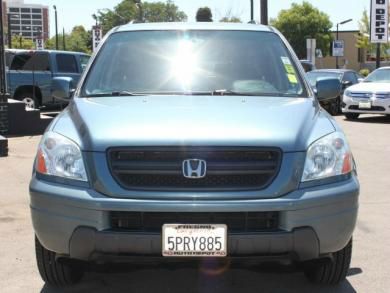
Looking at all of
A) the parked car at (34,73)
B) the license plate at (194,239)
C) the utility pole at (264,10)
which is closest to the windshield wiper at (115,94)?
the license plate at (194,239)

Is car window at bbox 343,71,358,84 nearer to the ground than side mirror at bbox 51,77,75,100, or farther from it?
nearer to the ground

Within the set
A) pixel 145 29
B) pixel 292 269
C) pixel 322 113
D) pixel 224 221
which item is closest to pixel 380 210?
pixel 292 269

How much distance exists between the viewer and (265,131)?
343cm

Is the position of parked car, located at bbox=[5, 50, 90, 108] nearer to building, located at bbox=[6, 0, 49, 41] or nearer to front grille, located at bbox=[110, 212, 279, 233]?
front grille, located at bbox=[110, 212, 279, 233]

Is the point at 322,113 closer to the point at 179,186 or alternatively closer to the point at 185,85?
the point at 185,85

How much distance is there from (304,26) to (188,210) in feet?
247

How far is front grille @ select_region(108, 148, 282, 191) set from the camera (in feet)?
10.9

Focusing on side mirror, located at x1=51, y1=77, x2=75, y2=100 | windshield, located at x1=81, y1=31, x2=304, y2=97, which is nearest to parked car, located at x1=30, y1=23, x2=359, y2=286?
windshield, located at x1=81, y1=31, x2=304, y2=97

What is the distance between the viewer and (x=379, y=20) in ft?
77.6

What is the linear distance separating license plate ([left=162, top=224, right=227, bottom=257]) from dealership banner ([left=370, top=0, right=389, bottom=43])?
21924 millimetres

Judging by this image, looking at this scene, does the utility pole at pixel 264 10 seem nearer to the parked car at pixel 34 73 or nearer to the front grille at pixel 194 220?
the parked car at pixel 34 73

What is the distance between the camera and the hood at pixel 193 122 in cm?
336

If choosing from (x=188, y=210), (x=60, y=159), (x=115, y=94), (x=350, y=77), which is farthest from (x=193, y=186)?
(x=350, y=77)

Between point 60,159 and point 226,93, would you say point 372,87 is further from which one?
point 60,159
